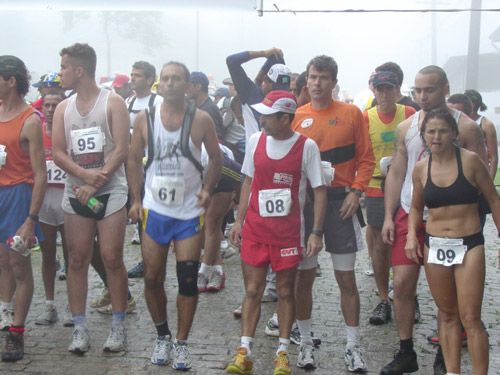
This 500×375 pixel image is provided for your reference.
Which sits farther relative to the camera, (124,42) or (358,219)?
(124,42)

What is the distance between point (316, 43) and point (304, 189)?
31.3 ft

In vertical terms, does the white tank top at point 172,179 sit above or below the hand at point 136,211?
above

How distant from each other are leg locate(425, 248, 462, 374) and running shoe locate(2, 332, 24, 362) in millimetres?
2941

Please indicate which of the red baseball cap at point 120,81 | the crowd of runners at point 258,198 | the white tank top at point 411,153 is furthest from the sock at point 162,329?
the red baseball cap at point 120,81

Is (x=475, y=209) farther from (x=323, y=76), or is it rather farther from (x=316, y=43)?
(x=316, y=43)

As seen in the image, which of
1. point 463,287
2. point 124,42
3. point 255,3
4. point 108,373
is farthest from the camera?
point 124,42

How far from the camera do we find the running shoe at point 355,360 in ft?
17.3

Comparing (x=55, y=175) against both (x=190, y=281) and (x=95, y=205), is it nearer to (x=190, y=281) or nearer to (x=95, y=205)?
(x=95, y=205)

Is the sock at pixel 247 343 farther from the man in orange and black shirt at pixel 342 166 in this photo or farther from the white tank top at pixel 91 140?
the white tank top at pixel 91 140

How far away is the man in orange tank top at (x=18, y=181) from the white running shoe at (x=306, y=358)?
2025mm

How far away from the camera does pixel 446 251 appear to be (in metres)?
4.62

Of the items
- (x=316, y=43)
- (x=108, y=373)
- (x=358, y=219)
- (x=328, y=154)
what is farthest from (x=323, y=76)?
(x=316, y=43)

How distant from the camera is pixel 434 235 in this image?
186 inches

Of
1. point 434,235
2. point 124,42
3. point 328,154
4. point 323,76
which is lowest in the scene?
point 434,235
